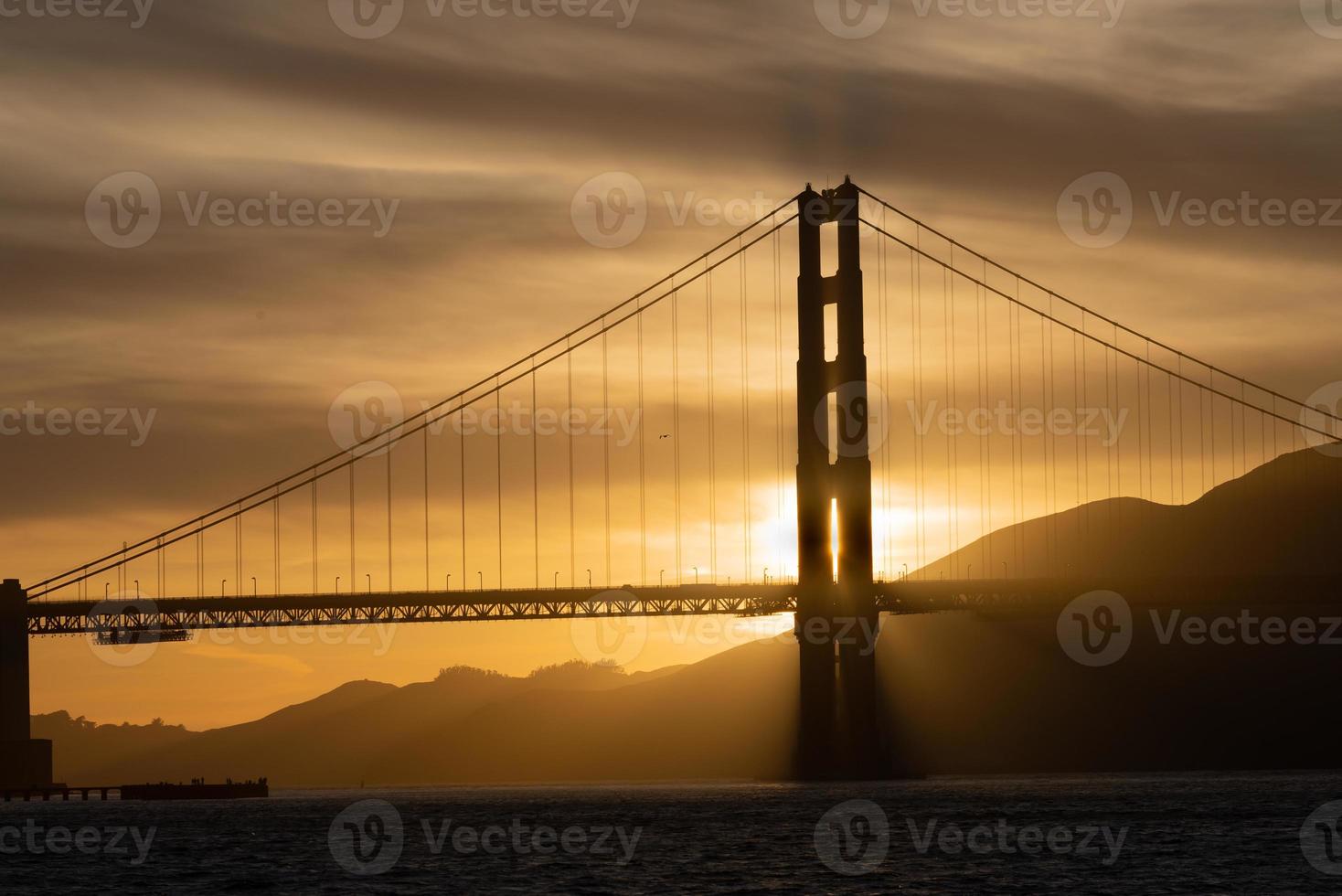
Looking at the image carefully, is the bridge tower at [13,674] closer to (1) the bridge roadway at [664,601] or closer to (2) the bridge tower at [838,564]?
(1) the bridge roadway at [664,601]

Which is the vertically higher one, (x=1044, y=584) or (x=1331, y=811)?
(x=1044, y=584)

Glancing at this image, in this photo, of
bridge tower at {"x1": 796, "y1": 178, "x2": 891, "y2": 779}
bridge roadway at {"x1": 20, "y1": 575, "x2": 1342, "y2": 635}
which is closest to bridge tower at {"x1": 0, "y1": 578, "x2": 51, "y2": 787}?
bridge roadway at {"x1": 20, "y1": 575, "x2": 1342, "y2": 635}

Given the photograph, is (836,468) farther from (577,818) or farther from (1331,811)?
(1331,811)

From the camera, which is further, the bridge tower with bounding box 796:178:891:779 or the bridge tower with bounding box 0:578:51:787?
the bridge tower with bounding box 0:578:51:787

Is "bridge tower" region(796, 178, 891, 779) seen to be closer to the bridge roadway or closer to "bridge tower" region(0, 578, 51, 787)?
the bridge roadway

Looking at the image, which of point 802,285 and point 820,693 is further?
point 802,285

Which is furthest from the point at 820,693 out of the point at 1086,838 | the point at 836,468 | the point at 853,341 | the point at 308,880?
the point at 308,880
